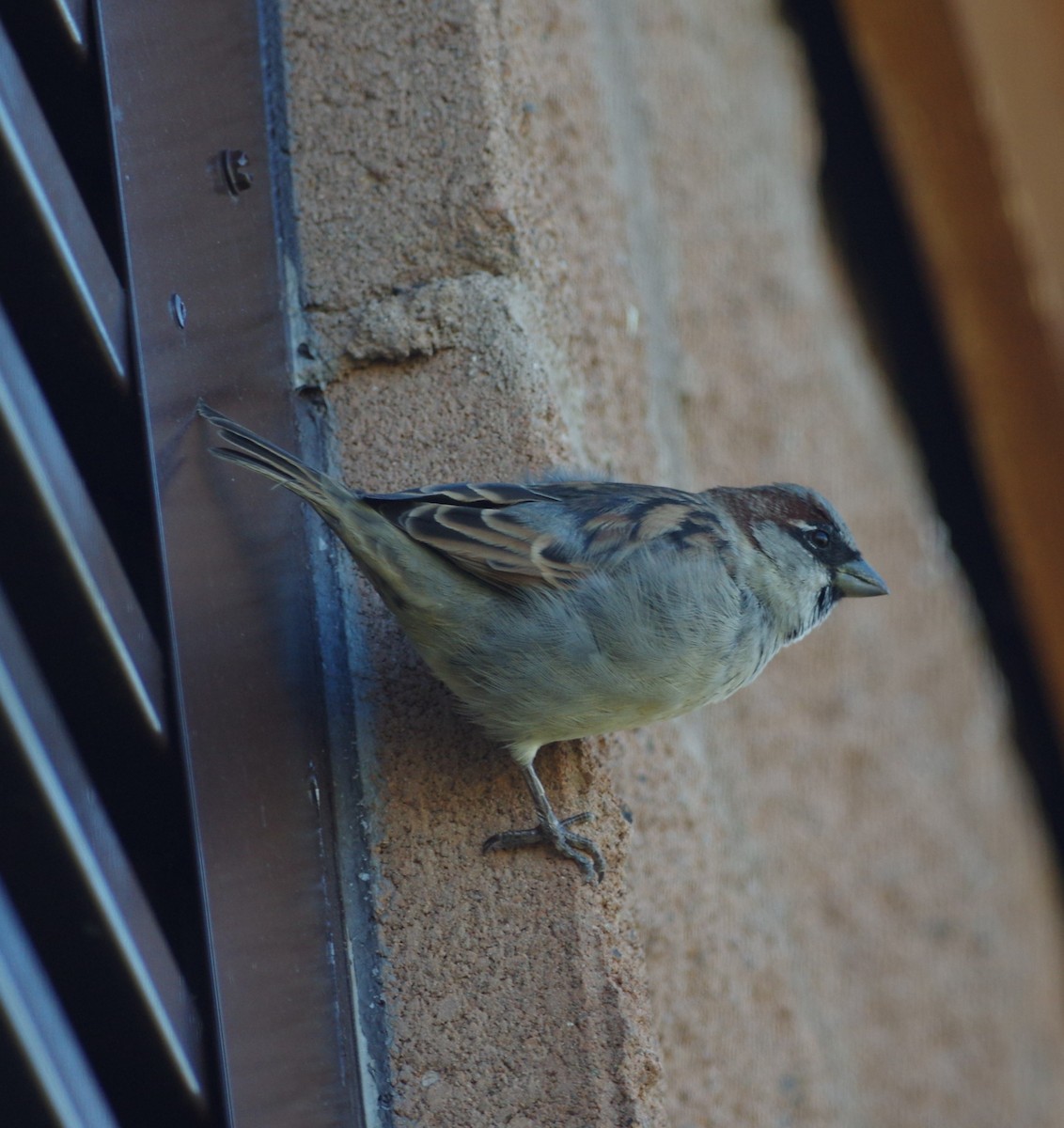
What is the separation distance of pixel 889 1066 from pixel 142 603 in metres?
1.88

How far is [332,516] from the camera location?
1.55 metres

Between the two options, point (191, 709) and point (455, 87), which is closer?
point (191, 709)

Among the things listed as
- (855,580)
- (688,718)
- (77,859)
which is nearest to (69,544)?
(77,859)

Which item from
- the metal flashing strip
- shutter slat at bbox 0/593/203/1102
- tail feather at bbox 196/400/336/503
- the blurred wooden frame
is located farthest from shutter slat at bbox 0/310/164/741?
the blurred wooden frame

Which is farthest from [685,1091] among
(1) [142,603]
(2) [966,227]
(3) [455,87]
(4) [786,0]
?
(4) [786,0]

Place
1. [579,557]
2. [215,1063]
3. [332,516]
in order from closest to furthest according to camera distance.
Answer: [215,1063], [332,516], [579,557]

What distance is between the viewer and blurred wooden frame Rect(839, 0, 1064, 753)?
2.87 m

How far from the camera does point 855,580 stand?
6.73 feet

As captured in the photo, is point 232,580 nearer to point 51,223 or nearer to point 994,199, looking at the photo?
point 51,223

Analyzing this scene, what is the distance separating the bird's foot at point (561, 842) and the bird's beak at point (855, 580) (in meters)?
0.74

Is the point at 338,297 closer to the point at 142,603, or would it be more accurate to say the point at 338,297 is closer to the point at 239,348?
the point at 239,348

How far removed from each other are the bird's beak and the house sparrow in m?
0.34

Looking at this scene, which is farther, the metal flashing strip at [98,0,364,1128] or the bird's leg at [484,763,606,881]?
the bird's leg at [484,763,606,881]

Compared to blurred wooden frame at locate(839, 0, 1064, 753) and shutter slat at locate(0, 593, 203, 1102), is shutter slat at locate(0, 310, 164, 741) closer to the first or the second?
shutter slat at locate(0, 593, 203, 1102)
